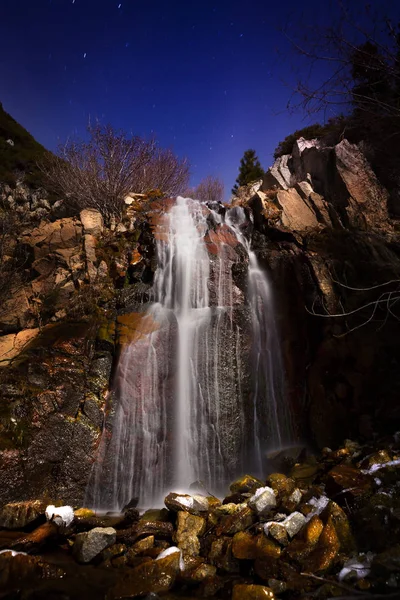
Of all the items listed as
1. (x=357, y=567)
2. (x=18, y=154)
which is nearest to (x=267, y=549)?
(x=357, y=567)

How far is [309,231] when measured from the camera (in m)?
9.23

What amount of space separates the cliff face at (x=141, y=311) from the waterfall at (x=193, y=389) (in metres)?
0.31

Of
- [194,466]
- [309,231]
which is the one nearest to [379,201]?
[309,231]

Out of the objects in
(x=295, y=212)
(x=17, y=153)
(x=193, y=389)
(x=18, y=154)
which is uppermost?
(x=17, y=153)

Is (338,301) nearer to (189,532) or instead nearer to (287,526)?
(287,526)

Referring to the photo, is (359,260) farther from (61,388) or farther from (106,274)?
(61,388)

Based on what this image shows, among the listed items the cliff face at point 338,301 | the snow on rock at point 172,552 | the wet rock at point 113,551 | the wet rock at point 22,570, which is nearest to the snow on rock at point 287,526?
the snow on rock at point 172,552

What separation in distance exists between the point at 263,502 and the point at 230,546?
2.36ft

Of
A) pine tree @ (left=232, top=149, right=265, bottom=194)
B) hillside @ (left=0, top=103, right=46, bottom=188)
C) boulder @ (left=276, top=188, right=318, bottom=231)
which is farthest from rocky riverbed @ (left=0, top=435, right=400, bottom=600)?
pine tree @ (left=232, top=149, right=265, bottom=194)

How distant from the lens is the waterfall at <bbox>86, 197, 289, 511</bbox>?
628 centimetres

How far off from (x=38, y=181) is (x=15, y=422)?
16.5m

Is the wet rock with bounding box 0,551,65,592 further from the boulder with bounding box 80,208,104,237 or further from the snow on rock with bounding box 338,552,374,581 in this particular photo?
the boulder with bounding box 80,208,104,237

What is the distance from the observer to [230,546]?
3.84 metres

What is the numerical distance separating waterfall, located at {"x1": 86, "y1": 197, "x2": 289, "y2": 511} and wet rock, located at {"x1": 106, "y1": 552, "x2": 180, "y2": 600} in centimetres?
248
